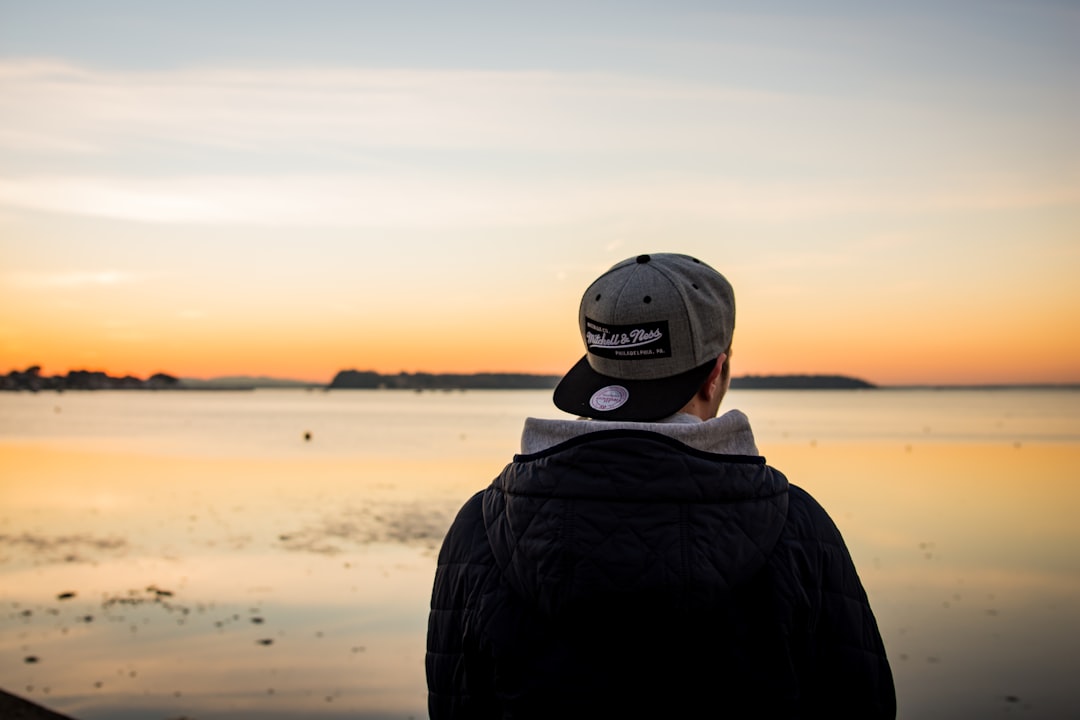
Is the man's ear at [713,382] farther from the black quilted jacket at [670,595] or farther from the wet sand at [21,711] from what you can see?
the wet sand at [21,711]

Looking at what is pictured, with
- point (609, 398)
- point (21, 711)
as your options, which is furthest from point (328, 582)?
point (609, 398)

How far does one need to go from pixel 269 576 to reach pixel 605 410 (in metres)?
14.9

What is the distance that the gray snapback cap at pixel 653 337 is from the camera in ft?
6.72

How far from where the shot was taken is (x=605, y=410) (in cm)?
202

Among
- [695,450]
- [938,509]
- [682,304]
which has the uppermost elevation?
[682,304]

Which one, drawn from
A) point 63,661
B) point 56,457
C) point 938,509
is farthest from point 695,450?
point 56,457

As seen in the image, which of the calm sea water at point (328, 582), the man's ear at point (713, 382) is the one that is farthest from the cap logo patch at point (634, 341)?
the calm sea water at point (328, 582)

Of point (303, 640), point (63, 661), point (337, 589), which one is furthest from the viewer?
point (337, 589)

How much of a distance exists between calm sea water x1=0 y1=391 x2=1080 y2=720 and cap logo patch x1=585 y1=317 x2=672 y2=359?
28.8 feet

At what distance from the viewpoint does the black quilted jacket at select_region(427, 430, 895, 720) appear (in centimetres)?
182

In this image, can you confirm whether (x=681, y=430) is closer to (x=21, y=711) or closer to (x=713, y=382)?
(x=713, y=382)

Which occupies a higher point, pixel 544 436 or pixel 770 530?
pixel 544 436

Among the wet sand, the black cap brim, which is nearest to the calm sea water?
the wet sand

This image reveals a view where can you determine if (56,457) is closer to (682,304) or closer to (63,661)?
(63,661)
